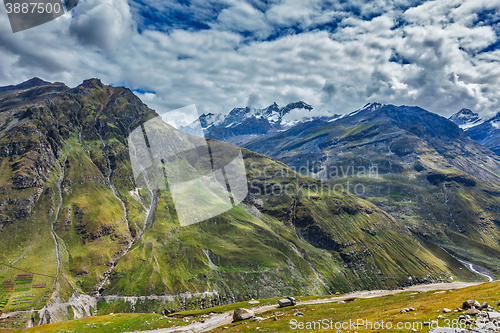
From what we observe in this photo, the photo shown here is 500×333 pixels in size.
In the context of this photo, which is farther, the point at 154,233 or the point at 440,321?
the point at 154,233

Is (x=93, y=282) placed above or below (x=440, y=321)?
below

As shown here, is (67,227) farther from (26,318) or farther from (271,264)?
(271,264)

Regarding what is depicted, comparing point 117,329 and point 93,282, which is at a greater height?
point 117,329

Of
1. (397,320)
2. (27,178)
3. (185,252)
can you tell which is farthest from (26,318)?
(397,320)

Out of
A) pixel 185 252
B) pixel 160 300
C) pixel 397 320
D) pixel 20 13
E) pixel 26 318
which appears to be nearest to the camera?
pixel 20 13

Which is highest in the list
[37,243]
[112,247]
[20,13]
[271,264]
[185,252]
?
[20,13]

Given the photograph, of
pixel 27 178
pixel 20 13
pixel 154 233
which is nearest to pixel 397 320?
pixel 20 13

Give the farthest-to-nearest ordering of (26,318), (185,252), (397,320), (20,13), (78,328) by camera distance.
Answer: (185,252) < (26,318) < (78,328) < (397,320) < (20,13)

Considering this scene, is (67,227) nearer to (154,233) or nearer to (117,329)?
(154,233)

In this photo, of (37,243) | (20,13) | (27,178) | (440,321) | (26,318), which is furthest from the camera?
(27,178)
